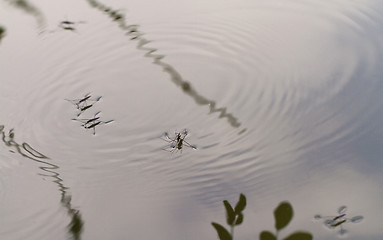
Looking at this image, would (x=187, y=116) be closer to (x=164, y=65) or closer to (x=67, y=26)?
(x=164, y=65)

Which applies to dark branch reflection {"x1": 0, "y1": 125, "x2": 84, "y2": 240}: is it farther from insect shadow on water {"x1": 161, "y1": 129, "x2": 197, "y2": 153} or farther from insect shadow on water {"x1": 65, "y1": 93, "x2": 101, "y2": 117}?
insect shadow on water {"x1": 161, "y1": 129, "x2": 197, "y2": 153}

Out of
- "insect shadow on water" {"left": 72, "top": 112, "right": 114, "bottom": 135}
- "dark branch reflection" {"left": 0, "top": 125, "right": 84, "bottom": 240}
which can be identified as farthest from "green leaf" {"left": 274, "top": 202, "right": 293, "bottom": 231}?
"insect shadow on water" {"left": 72, "top": 112, "right": 114, "bottom": 135}

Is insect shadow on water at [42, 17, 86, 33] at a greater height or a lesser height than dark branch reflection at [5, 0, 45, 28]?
lesser

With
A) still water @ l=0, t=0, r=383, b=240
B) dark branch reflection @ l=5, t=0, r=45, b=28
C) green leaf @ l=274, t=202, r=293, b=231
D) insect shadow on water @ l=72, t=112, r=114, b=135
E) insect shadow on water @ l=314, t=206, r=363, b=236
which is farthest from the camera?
dark branch reflection @ l=5, t=0, r=45, b=28

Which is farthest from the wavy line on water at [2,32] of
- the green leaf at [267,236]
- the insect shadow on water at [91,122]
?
the green leaf at [267,236]

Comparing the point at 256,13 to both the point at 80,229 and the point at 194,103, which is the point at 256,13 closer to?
the point at 194,103

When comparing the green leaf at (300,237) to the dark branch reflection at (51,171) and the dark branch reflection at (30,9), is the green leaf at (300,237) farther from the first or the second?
the dark branch reflection at (30,9)

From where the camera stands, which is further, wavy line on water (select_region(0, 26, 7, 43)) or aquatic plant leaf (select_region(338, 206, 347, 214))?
wavy line on water (select_region(0, 26, 7, 43))
